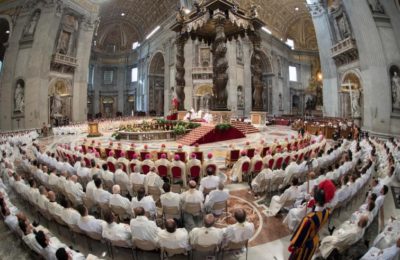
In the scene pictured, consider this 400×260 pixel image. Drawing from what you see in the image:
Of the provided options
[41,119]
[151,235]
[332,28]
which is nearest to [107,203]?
[151,235]

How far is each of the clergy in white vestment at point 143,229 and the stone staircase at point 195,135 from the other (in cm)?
830

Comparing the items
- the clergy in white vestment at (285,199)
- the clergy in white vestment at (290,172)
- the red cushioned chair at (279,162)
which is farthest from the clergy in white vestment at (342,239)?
the red cushioned chair at (279,162)

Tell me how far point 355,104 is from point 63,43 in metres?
28.5

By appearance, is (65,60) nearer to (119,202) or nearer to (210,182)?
(119,202)

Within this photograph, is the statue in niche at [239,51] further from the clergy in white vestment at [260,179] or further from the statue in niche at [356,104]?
the clergy in white vestment at [260,179]

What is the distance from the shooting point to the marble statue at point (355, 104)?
1944cm

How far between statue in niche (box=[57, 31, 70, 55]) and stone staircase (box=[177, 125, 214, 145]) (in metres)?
18.8

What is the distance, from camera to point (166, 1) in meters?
31.9

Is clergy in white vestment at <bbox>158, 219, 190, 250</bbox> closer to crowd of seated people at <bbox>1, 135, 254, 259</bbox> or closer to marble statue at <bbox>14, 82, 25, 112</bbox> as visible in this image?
crowd of seated people at <bbox>1, 135, 254, 259</bbox>

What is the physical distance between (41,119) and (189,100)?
14.7m

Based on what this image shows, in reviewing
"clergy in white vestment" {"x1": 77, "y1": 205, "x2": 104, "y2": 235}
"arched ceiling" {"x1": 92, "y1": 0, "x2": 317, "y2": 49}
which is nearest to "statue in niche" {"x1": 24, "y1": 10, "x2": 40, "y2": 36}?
"arched ceiling" {"x1": 92, "y1": 0, "x2": 317, "y2": 49}

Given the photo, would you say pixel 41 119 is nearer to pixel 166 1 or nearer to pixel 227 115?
pixel 227 115

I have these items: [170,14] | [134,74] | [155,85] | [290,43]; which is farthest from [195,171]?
[290,43]

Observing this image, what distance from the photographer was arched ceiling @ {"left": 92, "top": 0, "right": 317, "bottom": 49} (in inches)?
1294
